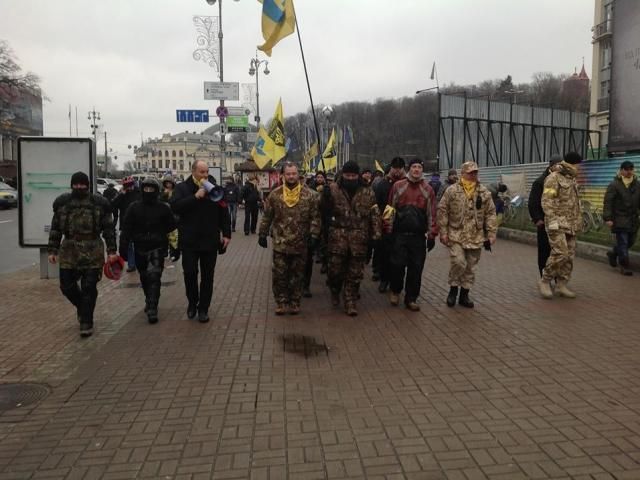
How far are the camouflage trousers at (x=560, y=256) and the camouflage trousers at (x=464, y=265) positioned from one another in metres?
1.16

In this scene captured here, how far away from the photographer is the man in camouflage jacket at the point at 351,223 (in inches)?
268

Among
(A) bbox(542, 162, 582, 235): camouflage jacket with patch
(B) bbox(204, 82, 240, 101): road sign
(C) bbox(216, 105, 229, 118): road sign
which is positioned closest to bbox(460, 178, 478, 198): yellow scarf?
(A) bbox(542, 162, 582, 235): camouflage jacket with patch

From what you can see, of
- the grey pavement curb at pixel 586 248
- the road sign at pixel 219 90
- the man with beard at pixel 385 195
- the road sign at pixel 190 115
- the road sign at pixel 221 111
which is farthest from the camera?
the road sign at pixel 190 115

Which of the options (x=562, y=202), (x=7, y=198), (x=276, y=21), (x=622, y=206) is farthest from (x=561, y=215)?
(x=7, y=198)

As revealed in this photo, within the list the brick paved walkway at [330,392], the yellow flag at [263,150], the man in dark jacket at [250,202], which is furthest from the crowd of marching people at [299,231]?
the man in dark jacket at [250,202]

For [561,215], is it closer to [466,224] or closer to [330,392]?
[466,224]

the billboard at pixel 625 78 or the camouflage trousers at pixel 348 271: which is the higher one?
the billboard at pixel 625 78

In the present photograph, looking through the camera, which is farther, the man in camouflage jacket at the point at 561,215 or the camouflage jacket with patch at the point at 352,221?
the man in camouflage jacket at the point at 561,215

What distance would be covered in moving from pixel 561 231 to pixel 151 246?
5280 mm

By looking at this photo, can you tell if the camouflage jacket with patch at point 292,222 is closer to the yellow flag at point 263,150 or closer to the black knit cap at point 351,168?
the black knit cap at point 351,168

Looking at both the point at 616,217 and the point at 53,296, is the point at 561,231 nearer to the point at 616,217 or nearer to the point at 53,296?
the point at 616,217

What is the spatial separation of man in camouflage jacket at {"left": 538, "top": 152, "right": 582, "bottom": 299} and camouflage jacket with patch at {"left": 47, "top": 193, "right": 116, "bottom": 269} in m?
5.57

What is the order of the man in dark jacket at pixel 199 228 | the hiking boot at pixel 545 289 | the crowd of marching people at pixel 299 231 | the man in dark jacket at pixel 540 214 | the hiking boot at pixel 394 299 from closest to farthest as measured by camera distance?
1. the crowd of marching people at pixel 299 231
2. the man in dark jacket at pixel 199 228
3. the hiking boot at pixel 394 299
4. the hiking boot at pixel 545 289
5. the man in dark jacket at pixel 540 214

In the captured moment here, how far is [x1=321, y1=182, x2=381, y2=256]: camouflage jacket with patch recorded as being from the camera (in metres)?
6.80
